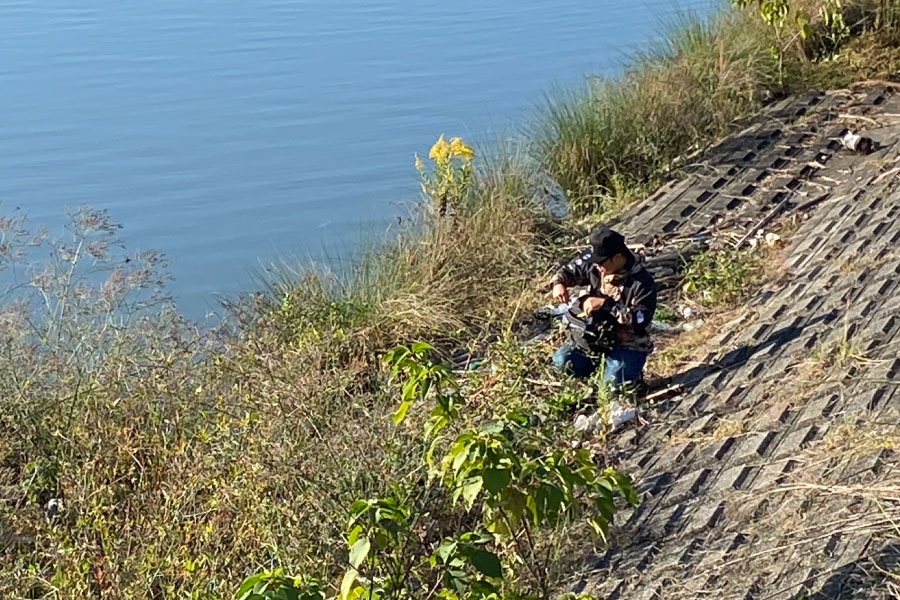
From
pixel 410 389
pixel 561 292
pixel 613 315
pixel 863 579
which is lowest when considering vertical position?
pixel 863 579

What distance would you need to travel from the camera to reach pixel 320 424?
18.0ft

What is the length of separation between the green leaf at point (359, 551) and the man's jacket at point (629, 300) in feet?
10.6

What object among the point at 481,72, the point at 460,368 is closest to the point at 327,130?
the point at 481,72

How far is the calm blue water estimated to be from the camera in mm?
10898

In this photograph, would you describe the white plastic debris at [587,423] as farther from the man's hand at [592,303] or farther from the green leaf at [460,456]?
the green leaf at [460,456]

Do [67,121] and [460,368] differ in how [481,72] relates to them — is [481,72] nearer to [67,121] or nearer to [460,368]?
[67,121]

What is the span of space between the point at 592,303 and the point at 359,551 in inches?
136

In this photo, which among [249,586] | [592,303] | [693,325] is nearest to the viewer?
[249,586]

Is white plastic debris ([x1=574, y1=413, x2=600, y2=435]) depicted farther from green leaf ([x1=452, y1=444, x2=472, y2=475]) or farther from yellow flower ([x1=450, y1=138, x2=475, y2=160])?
yellow flower ([x1=450, y1=138, x2=475, y2=160])

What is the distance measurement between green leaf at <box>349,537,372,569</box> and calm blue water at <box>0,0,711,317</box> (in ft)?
20.3

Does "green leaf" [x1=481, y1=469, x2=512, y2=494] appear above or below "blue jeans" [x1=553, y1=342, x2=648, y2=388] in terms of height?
above

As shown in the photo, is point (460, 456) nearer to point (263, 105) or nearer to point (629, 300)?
point (629, 300)

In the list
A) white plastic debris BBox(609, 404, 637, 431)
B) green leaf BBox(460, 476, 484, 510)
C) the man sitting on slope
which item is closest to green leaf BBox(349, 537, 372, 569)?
green leaf BBox(460, 476, 484, 510)

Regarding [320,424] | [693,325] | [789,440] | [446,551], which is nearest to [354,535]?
[446,551]
